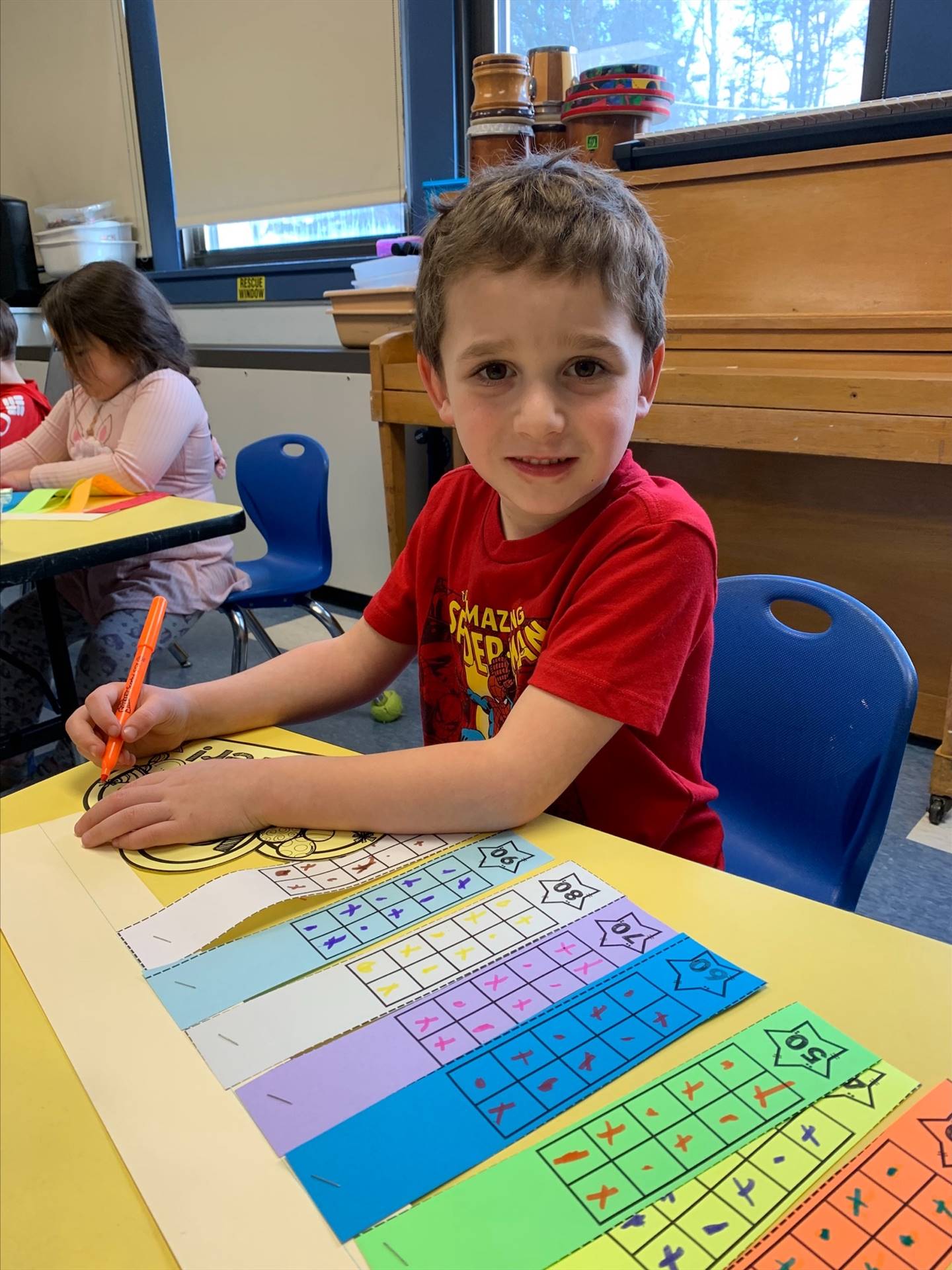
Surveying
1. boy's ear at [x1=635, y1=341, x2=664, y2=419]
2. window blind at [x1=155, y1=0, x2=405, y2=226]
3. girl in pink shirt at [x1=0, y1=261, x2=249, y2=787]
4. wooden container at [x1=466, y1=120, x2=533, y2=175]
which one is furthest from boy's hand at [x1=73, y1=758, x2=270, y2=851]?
window blind at [x1=155, y1=0, x2=405, y2=226]

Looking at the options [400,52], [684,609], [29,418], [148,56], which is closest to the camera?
[684,609]

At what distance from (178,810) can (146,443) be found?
1.42 meters

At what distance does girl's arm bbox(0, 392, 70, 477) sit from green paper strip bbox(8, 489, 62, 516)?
1.33 ft

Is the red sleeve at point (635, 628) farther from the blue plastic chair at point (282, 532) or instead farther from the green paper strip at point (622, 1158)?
the blue plastic chair at point (282, 532)

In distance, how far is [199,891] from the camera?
0.54 meters

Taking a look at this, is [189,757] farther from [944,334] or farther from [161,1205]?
[944,334]

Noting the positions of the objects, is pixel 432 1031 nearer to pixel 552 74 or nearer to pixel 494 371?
pixel 494 371

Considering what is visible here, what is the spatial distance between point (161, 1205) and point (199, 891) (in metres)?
0.22

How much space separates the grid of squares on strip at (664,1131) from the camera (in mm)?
339

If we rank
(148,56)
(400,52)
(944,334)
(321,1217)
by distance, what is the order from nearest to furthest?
(321,1217)
(944,334)
(400,52)
(148,56)

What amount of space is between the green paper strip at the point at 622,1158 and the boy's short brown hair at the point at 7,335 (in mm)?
2487

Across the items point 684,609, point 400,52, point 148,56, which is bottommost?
point 684,609

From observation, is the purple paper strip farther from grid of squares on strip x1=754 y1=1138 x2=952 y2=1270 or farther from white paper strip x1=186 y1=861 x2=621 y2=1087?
grid of squares on strip x1=754 y1=1138 x2=952 y2=1270

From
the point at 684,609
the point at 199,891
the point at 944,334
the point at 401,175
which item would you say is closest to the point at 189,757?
the point at 199,891
